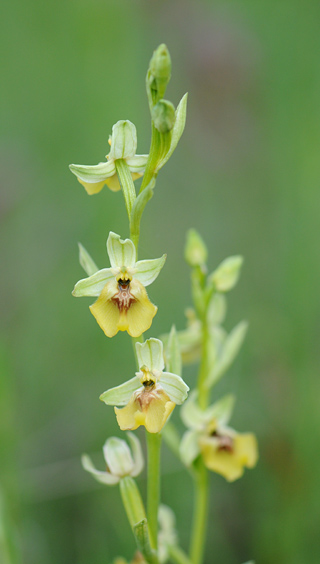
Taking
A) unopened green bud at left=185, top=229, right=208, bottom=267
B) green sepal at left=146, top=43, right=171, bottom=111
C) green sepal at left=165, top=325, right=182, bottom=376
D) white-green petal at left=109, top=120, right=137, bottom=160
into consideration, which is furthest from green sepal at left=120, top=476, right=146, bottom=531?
green sepal at left=146, top=43, right=171, bottom=111

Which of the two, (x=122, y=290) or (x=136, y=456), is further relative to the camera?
(x=136, y=456)

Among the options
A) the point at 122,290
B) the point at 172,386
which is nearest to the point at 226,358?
the point at 172,386

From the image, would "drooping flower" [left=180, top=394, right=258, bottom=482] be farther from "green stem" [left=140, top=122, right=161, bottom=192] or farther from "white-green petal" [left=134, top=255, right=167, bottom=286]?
Answer: "green stem" [left=140, top=122, right=161, bottom=192]

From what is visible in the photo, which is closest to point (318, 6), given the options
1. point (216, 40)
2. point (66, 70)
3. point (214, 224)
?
point (216, 40)

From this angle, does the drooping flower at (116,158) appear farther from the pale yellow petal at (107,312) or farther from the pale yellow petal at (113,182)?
the pale yellow petal at (107,312)

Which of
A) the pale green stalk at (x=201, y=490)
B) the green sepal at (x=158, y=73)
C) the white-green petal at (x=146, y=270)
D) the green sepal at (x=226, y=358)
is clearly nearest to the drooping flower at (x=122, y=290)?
the white-green petal at (x=146, y=270)

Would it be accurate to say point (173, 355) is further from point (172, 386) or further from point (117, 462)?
point (117, 462)
